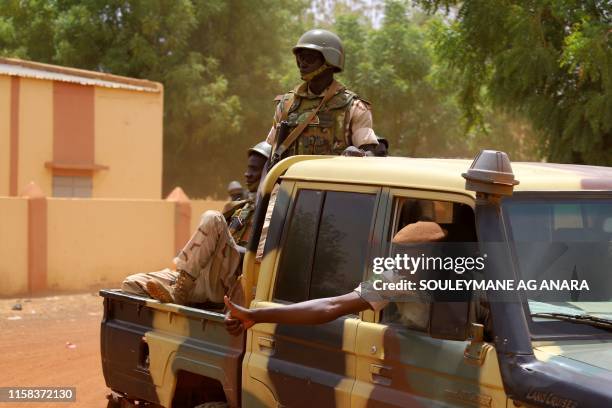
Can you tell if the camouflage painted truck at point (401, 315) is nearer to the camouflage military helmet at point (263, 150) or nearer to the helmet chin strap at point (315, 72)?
the camouflage military helmet at point (263, 150)

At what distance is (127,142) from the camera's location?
68.5 feet

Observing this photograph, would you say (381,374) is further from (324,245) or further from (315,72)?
(315,72)

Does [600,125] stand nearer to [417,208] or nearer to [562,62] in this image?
[562,62]

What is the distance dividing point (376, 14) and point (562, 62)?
41161 millimetres

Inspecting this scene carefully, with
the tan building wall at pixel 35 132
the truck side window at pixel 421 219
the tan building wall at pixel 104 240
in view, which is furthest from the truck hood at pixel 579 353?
the tan building wall at pixel 35 132

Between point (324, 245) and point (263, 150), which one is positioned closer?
point (324, 245)

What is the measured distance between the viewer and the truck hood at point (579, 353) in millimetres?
2945

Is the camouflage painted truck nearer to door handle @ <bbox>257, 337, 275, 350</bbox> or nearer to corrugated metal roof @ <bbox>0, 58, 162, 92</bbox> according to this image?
door handle @ <bbox>257, 337, 275, 350</bbox>

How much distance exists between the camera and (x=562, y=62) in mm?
11336

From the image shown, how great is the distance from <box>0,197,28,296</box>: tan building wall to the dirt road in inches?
12.4

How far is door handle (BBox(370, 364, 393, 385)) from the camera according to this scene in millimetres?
3513

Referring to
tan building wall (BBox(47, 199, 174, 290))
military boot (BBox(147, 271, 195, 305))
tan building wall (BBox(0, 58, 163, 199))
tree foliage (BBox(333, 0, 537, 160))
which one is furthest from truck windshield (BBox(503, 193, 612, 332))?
tree foliage (BBox(333, 0, 537, 160))

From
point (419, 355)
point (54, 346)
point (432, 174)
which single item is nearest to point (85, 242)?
point (54, 346)

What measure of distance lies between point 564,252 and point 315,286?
109cm
